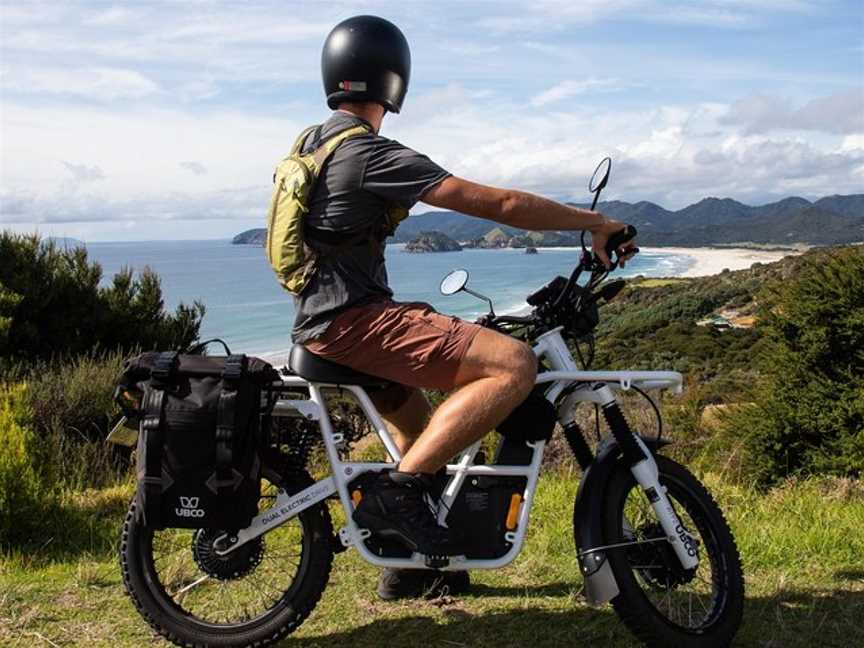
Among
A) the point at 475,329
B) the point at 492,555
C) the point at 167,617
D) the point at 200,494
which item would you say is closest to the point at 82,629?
the point at 167,617

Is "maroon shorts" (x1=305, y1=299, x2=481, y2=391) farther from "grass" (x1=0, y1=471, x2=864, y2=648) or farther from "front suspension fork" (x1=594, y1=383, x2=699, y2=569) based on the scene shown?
"grass" (x1=0, y1=471, x2=864, y2=648)

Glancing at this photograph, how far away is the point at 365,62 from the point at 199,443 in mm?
1601

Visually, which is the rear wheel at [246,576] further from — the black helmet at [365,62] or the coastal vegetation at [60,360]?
the coastal vegetation at [60,360]

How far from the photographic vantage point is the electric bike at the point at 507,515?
3543mm

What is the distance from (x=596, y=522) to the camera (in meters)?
3.59

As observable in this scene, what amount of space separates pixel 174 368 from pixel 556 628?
6.18ft

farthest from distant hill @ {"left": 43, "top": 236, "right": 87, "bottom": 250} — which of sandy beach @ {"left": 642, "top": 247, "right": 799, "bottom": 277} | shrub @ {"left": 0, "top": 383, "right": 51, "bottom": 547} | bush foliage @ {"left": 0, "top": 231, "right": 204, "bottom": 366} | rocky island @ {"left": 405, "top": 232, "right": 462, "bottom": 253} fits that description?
sandy beach @ {"left": 642, "top": 247, "right": 799, "bottom": 277}

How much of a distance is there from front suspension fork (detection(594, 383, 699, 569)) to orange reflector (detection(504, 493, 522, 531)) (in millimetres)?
463

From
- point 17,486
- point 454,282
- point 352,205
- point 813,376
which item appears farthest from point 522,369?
point 813,376

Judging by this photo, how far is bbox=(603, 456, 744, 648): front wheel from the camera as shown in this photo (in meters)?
3.49

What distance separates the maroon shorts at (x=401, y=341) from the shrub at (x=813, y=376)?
33.5 feet

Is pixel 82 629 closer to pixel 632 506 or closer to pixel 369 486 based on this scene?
pixel 369 486

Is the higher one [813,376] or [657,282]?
[813,376]

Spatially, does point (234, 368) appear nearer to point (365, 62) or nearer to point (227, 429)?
point (227, 429)
